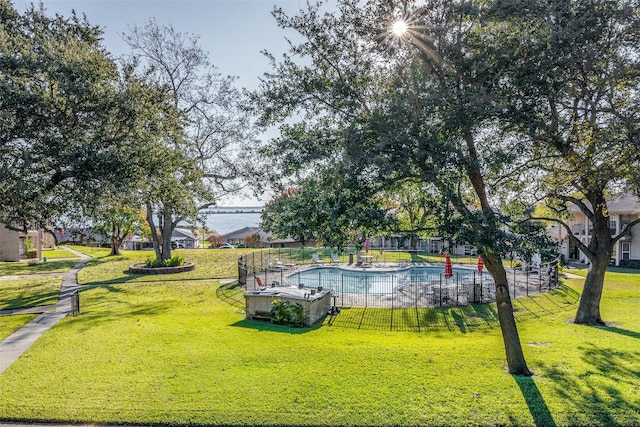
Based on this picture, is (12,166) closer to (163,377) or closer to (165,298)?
(163,377)

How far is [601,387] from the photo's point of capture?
717cm

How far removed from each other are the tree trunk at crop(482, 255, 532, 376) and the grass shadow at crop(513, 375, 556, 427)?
267 millimetres

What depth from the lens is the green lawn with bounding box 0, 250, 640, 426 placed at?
6223 mm

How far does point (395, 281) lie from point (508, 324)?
47.3ft

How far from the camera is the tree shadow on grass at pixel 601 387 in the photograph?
618cm

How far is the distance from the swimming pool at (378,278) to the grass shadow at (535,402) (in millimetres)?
11619

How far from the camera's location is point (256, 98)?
335 inches

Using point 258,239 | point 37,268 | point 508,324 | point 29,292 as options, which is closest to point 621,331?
point 508,324

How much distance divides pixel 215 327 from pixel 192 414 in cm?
548

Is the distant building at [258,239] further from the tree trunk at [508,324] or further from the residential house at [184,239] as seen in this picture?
the tree trunk at [508,324]

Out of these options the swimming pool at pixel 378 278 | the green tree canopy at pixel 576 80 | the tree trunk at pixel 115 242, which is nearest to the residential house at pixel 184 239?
the tree trunk at pixel 115 242

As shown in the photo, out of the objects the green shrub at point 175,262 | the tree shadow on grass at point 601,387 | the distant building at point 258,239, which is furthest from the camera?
the distant building at point 258,239

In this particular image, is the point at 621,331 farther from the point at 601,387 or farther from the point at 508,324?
the point at 508,324

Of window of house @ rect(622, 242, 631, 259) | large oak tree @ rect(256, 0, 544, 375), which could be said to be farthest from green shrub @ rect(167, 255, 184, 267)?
window of house @ rect(622, 242, 631, 259)
